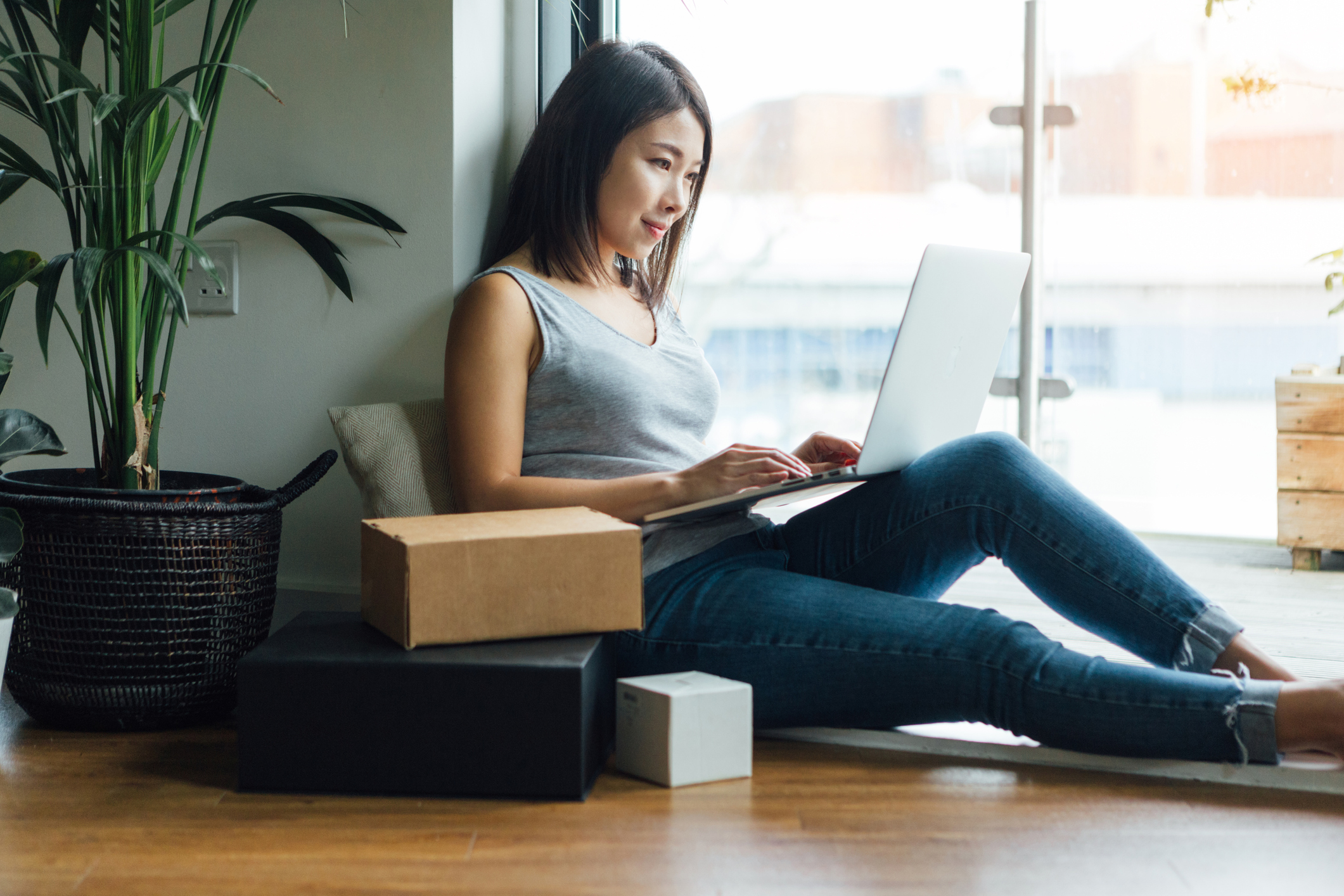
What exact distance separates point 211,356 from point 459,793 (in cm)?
96

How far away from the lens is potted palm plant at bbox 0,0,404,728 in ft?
4.66

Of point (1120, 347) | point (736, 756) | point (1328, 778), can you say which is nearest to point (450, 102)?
point (736, 756)

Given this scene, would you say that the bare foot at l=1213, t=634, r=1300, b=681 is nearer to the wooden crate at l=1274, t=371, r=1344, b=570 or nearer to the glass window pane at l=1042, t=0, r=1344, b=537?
the glass window pane at l=1042, t=0, r=1344, b=537

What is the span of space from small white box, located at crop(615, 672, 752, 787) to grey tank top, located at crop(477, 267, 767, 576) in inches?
8.9

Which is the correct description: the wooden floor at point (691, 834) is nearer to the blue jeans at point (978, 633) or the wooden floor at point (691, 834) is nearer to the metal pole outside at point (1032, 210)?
the blue jeans at point (978, 633)

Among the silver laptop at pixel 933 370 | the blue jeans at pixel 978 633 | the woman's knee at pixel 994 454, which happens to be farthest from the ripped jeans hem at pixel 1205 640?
the silver laptop at pixel 933 370

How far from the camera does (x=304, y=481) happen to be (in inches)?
63.2

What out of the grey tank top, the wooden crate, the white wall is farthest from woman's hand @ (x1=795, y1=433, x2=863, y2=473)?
the wooden crate

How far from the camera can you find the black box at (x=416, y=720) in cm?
123

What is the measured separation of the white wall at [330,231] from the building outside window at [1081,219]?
98cm

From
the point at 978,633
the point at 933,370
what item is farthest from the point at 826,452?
the point at 978,633

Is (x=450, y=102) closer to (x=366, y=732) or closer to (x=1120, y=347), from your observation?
(x=366, y=732)

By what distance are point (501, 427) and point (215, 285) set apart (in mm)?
667

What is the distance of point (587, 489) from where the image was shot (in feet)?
4.90
